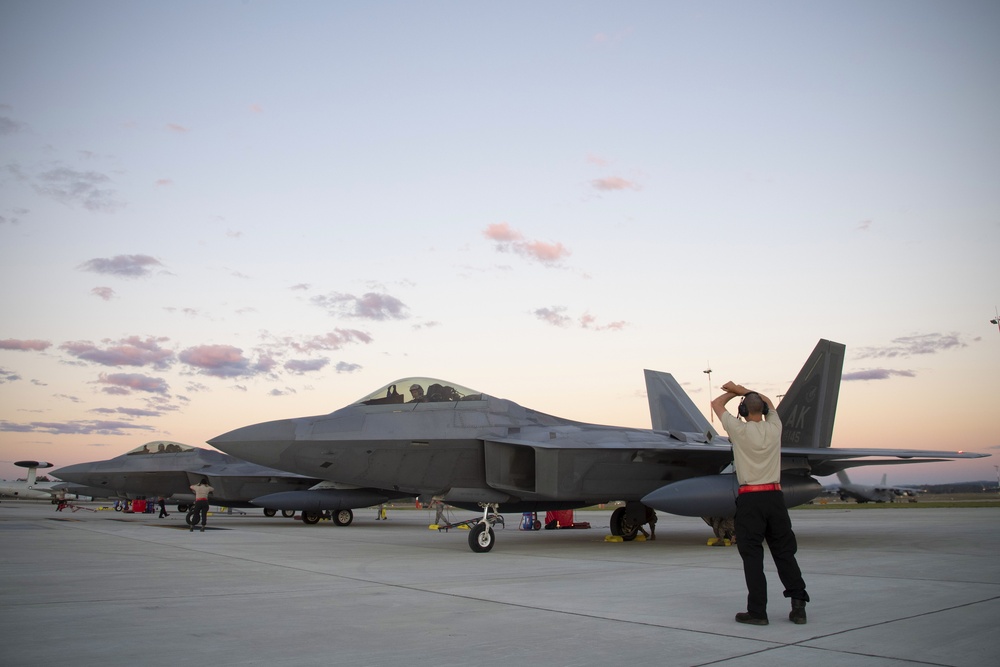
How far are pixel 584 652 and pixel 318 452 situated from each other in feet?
24.0

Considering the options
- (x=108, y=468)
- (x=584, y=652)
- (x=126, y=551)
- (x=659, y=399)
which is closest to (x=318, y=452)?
(x=126, y=551)

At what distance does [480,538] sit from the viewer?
33.9 ft

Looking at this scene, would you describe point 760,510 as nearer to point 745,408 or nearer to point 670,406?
point 745,408

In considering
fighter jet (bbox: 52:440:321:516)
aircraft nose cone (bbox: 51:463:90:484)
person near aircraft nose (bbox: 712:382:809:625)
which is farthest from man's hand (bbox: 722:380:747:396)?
aircraft nose cone (bbox: 51:463:90:484)

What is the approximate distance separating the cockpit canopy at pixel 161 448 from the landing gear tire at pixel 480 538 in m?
14.7

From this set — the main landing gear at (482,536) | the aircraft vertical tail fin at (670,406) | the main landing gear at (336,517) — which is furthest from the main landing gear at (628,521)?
the main landing gear at (336,517)

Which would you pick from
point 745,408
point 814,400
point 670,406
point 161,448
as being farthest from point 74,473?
point 745,408

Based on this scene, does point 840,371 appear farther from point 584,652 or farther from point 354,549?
point 584,652

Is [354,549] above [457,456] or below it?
below

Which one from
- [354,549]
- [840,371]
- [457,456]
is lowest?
[354,549]

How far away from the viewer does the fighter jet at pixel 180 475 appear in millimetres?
20516

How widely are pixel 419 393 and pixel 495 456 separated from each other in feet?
5.19

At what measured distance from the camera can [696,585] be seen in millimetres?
6395

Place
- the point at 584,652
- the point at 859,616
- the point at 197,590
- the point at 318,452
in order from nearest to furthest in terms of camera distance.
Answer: the point at 584,652 → the point at 859,616 → the point at 197,590 → the point at 318,452
